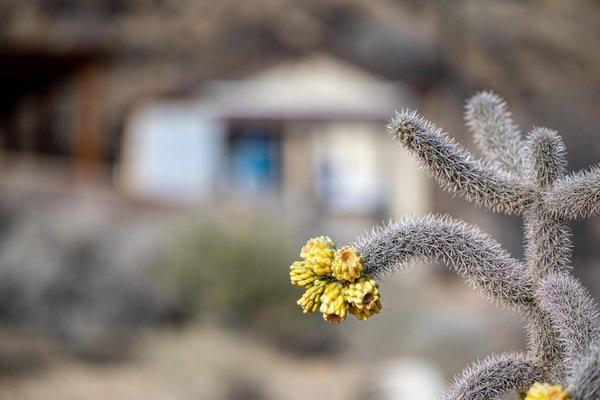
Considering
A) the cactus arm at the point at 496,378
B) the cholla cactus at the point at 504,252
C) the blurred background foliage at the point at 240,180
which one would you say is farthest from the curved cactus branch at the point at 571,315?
the blurred background foliage at the point at 240,180

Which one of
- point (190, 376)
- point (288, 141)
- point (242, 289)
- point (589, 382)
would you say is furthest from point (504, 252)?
point (288, 141)

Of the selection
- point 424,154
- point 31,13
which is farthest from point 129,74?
point 424,154

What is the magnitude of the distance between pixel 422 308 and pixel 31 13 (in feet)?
78.0

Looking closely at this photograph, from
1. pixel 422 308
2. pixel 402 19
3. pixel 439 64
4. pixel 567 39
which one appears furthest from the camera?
pixel 402 19

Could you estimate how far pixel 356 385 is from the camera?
895cm

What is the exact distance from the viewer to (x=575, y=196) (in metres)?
1.73

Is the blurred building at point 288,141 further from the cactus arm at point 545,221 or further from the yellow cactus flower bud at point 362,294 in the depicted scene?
the yellow cactus flower bud at point 362,294

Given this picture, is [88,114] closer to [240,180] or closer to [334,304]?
[240,180]

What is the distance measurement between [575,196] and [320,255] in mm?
489

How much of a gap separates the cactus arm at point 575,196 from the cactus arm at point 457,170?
0.06 metres

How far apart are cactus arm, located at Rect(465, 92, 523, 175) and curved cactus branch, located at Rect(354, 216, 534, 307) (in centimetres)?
27

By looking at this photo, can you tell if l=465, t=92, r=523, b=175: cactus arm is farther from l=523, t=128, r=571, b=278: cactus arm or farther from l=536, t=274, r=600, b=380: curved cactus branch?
l=536, t=274, r=600, b=380: curved cactus branch

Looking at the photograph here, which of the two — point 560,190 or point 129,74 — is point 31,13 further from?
point 560,190

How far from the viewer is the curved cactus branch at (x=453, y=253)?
1741 millimetres
